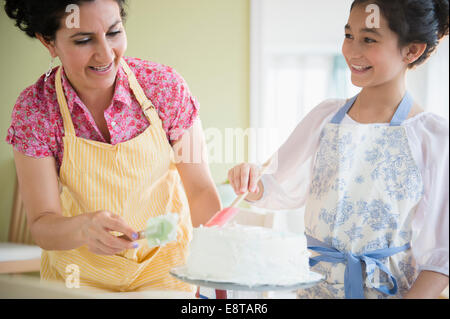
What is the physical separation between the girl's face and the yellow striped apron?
0.32 metres

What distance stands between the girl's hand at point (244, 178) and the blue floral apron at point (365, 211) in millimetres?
92

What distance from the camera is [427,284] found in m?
0.62

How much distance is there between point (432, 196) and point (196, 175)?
0.39 meters

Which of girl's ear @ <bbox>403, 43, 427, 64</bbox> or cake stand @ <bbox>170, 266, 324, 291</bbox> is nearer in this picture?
cake stand @ <bbox>170, 266, 324, 291</bbox>

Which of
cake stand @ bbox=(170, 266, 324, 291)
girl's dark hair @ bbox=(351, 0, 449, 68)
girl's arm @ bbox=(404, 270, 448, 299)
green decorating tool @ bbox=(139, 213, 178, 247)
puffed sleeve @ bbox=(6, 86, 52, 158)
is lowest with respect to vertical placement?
girl's arm @ bbox=(404, 270, 448, 299)

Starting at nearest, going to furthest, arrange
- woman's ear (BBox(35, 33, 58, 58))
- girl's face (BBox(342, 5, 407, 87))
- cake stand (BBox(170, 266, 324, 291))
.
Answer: cake stand (BBox(170, 266, 324, 291)) → girl's face (BBox(342, 5, 407, 87)) → woman's ear (BBox(35, 33, 58, 58))

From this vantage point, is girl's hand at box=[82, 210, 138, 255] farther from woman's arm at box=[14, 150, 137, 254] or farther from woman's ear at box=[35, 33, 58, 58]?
woman's ear at box=[35, 33, 58, 58]

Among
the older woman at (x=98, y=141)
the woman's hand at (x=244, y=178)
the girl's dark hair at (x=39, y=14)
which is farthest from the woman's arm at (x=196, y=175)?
the girl's dark hair at (x=39, y=14)

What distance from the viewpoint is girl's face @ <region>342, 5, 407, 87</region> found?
0.66m

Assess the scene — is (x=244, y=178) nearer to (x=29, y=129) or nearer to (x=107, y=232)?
(x=107, y=232)

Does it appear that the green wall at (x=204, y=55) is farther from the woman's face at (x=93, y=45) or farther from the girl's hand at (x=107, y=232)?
the girl's hand at (x=107, y=232)

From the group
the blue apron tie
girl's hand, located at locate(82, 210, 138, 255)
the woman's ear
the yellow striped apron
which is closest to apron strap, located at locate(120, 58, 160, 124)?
the yellow striped apron

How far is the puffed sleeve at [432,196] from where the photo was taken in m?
0.62
